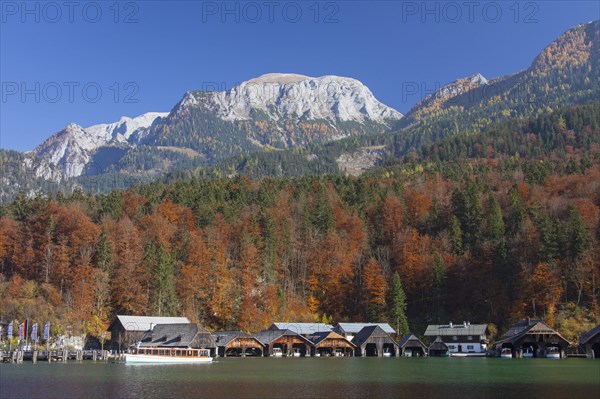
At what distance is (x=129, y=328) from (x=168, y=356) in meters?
14.6

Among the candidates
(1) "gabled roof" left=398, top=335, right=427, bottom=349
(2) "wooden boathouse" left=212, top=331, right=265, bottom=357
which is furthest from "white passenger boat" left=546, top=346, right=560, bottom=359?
(2) "wooden boathouse" left=212, top=331, right=265, bottom=357

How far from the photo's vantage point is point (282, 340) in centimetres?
9800

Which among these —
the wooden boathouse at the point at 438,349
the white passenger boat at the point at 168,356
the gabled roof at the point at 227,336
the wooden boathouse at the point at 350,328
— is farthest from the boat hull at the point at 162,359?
the wooden boathouse at the point at 438,349

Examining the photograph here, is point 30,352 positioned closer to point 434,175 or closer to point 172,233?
point 172,233

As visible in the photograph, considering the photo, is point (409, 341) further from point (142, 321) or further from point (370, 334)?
point (142, 321)

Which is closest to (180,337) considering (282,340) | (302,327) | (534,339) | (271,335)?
(271,335)

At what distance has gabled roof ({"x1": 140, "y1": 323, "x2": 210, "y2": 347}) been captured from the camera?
3341 inches

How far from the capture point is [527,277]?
10119cm

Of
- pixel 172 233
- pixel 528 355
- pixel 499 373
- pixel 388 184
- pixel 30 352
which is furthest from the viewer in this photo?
pixel 388 184

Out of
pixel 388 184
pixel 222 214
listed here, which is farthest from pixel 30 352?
pixel 388 184

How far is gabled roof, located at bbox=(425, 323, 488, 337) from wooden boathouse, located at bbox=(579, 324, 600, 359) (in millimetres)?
18800

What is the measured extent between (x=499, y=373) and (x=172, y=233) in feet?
251

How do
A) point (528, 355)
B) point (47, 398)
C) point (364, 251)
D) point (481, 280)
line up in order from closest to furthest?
1. point (47, 398)
2. point (528, 355)
3. point (481, 280)
4. point (364, 251)

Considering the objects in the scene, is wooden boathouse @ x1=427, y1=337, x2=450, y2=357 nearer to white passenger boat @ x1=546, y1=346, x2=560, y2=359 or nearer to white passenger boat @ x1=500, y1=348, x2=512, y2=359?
white passenger boat @ x1=500, y1=348, x2=512, y2=359
